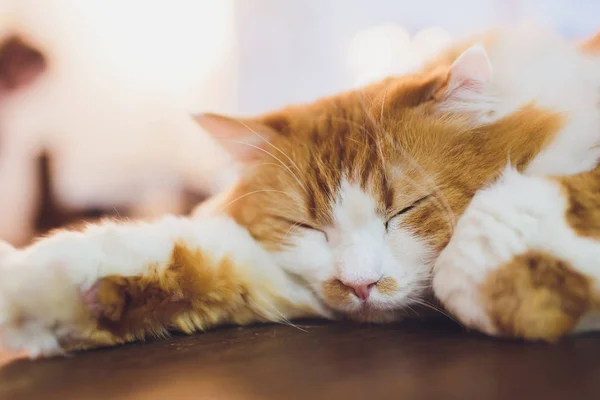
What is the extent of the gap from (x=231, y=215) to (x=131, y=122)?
127 cm

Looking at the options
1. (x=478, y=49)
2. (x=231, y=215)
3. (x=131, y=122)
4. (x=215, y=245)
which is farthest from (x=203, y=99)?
(x=478, y=49)

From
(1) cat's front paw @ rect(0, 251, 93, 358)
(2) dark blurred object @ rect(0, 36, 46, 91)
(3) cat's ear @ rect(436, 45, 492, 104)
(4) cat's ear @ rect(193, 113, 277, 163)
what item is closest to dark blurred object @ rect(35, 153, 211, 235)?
(2) dark blurred object @ rect(0, 36, 46, 91)

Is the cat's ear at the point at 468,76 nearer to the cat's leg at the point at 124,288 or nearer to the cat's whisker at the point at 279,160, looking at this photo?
the cat's whisker at the point at 279,160

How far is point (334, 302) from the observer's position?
3.33 feet

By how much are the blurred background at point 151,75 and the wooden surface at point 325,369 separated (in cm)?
141

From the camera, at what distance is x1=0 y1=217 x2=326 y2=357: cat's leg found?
0.79m

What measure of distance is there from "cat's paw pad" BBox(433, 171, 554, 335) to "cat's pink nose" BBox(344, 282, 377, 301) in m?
0.14

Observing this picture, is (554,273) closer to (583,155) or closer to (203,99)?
(583,155)

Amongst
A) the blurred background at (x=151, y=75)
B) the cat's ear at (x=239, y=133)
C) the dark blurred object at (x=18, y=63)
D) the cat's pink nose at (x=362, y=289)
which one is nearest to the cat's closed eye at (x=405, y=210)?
the cat's pink nose at (x=362, y=289)

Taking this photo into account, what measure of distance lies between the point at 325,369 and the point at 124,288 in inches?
13.3

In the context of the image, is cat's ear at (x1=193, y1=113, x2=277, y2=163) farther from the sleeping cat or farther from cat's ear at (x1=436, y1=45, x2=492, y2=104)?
cat's ear at (x1=436, y1=45, x2=492, y2=104)

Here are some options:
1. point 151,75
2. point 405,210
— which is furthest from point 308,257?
point 151,75

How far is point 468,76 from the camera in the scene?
37.5 inches

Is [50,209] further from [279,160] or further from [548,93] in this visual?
[548,93]
